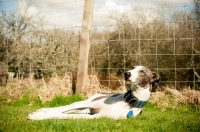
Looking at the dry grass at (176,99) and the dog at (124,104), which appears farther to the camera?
the dry grass at (176,99)

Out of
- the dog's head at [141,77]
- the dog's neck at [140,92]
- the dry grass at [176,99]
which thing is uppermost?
the dog's head at [141,77]

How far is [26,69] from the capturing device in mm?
15844

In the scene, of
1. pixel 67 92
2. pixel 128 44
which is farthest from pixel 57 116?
pixel 128 44

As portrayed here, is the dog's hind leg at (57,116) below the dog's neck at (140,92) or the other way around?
below

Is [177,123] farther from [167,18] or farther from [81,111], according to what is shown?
[167,18]

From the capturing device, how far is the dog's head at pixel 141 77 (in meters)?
4.59

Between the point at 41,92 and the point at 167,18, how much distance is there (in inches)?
316

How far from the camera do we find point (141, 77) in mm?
4703

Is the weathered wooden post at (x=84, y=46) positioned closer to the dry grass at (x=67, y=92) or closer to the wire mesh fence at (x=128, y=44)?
the dry grass at (x=67, y=92)

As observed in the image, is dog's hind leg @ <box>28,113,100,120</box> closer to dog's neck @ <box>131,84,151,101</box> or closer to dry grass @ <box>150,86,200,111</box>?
dog's neck @ <box>131,84,151,101</box>

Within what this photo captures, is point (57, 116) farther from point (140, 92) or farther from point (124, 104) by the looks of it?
point (140, 92)

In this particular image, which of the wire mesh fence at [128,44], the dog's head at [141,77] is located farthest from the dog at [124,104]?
the wire mesh fence at [128,44]

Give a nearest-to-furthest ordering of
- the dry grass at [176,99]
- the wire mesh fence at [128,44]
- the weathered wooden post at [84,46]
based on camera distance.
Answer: the dry grass at [176,99], the weathered wooden post at [84,46], the wire mesh fence at [128,44]

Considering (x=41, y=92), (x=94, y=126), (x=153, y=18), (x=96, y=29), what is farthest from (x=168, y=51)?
(x=94, y=126)
